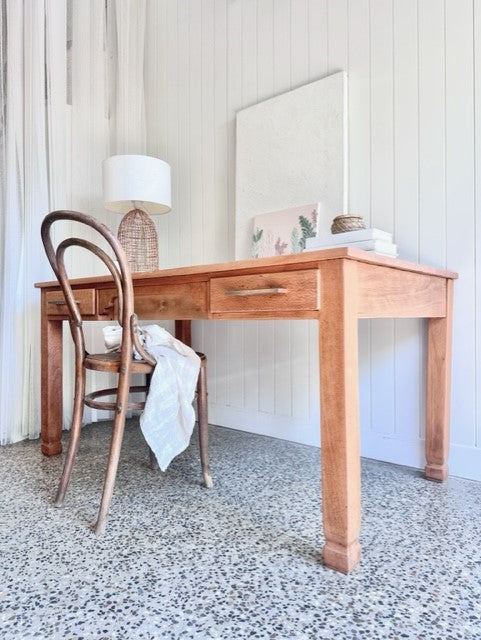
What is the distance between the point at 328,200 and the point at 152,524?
1401 millimetres

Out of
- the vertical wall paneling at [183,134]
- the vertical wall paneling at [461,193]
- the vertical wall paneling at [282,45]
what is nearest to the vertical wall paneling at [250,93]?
the vertical wall paneling at [282,45]

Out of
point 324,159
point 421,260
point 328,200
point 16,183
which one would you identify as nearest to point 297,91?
point 324,159

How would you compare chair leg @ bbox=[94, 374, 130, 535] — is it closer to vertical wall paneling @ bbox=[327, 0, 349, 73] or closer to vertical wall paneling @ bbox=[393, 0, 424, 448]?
vertical wall paneling @ bbox=[393, 0, 424, 448]

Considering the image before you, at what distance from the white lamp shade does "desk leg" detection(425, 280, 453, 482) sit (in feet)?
4.70

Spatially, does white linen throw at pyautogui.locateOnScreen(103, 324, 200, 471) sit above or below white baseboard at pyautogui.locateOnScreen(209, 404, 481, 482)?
above

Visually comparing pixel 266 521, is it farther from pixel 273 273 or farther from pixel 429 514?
pixel 273 273

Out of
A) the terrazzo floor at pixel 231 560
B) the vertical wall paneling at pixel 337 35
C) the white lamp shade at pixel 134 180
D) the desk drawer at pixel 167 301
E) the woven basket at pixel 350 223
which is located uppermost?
the vertical wall paneling at pixel 337 35

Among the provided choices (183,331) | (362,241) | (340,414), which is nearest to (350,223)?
(362,241)

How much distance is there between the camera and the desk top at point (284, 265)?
1024 millimetres

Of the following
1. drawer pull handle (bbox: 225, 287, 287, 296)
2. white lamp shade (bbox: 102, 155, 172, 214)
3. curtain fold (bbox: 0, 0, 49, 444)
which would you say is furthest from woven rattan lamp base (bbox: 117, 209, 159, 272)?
drawer pull handle (bbox: 225, 287, 287, 296)

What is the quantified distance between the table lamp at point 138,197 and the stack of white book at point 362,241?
1.08 metres

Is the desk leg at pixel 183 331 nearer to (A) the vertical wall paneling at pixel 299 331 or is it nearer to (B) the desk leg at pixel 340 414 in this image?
(A) the vertical wall paneling at pixel 299 331

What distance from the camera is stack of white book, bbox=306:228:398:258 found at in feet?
4.39

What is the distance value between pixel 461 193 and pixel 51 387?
1807 mm
